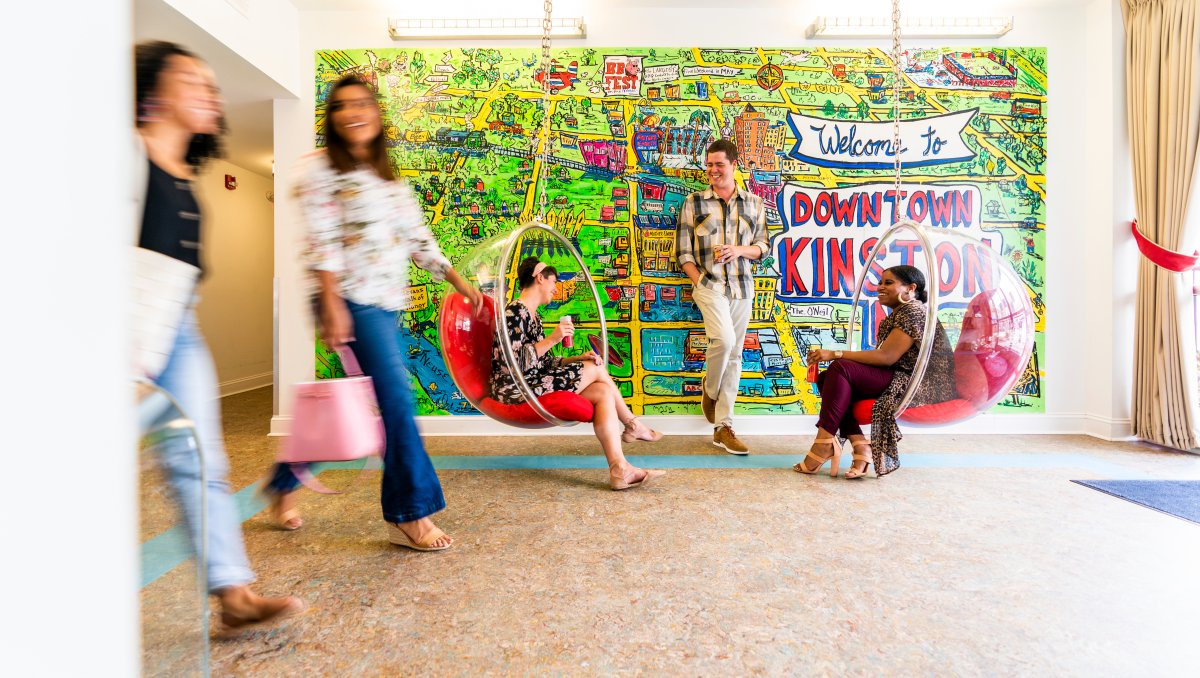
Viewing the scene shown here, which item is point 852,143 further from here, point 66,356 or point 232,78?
point 66,356

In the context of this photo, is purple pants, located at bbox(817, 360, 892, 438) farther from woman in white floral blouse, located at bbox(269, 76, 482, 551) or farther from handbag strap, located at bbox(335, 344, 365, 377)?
handbag strap, located at bbox(335, 344, 365, 377)

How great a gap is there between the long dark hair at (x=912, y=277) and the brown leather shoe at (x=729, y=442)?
131cm

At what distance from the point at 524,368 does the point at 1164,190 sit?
13.6 ft

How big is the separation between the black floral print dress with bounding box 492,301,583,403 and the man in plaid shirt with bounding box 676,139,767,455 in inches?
53.0

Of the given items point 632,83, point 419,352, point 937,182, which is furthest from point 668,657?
point 937,182

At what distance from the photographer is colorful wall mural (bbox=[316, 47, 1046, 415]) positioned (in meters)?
4.25

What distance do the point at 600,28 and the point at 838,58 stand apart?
5.60 ft

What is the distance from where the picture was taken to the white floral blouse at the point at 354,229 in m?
1.94

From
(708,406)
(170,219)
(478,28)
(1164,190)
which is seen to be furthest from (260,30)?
(1164,190)

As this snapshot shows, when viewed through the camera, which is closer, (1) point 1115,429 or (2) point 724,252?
(2) point 724,252

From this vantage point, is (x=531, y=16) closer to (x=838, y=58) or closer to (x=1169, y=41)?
(x=838, y=58)

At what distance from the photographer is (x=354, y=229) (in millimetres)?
1991

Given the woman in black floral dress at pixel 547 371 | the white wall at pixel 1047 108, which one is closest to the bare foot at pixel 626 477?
the woman in black floral dress at pixel 547 371

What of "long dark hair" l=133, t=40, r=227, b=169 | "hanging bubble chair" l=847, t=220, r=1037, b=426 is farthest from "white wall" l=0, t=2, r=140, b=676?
"hanging bubble chair" l=847, t=220, r=1037, b=426
